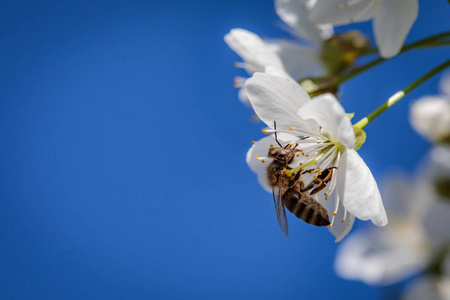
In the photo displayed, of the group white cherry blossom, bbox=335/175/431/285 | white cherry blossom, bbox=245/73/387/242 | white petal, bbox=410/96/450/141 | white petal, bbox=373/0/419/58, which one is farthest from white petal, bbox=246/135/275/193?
white cherry blossom, bbox=335/175/431/285

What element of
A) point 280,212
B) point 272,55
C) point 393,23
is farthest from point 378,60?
point 280,212

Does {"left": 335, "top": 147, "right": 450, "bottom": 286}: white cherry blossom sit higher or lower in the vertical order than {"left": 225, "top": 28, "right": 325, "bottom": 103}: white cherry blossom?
lower

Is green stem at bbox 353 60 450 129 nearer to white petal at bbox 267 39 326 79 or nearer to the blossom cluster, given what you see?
the blossom cluster

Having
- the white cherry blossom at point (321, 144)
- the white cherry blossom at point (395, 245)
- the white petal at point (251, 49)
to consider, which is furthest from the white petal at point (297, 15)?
the white cherry blossom at point (395, 245)

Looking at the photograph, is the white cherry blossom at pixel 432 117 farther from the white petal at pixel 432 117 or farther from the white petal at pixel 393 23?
the white petal at pixel 393 23

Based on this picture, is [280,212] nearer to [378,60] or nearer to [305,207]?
[305,207]

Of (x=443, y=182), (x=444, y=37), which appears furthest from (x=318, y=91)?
(x=443, y=182)

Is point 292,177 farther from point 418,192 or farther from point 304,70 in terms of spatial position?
point 418,192

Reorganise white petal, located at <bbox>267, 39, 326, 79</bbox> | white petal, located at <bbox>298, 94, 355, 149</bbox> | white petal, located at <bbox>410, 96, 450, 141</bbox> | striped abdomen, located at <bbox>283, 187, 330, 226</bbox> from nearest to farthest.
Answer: white petal, located at <bbox>298, 94, 355, 149</bbox>
striped abdomen, located at <bbox>283, 187, 330, 226</bbox>
white petal, located at <bbox>267, 39, 326, 79</bbox>
white petal, located at <bbox>410, 96, 450, 141</bbox>
